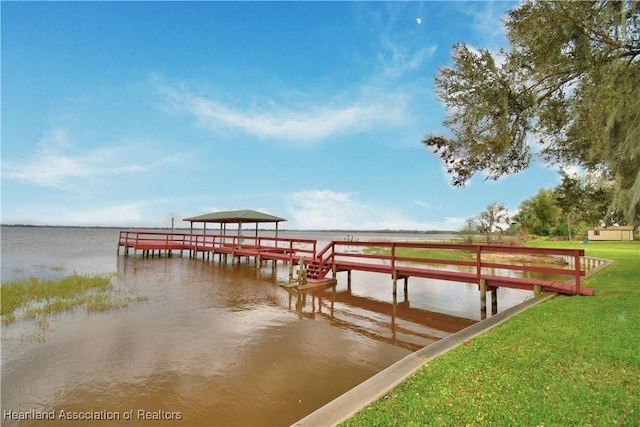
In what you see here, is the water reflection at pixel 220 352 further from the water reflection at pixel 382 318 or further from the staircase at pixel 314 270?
the staircase at pixel 314 270

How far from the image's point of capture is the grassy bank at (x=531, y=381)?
2645mm

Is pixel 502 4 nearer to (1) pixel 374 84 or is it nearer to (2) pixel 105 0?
(1) pixel 374 84

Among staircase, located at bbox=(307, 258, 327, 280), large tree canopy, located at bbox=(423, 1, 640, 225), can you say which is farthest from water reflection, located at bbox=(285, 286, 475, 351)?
large tree canopy, located at bbox=(423, 1, 640, 225)

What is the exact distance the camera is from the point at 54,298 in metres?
9.89

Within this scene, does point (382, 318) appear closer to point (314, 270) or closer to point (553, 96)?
point (314, 270)

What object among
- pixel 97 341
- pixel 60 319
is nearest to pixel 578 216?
pixel 97 341

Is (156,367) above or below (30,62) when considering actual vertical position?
below

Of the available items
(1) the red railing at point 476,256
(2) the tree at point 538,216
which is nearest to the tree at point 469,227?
(2) the tree at point 538,216

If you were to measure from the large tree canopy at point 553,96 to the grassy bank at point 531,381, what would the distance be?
9.37 feet

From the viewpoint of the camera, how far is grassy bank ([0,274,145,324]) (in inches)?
333

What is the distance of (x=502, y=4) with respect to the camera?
757 cm

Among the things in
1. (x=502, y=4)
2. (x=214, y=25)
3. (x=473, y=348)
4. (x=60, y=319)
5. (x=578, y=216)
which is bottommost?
(x=60, y=319)

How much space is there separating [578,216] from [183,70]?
714 inches

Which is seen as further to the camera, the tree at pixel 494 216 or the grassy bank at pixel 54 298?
the tree at pixel 494 216
